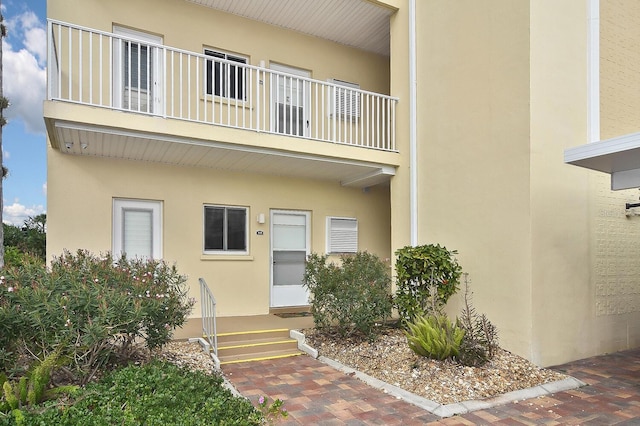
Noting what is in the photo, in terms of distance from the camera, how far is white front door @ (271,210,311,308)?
9.42 m

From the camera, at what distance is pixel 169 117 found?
680 cm

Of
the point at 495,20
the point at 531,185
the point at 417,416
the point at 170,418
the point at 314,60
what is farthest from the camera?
the point at 314,60

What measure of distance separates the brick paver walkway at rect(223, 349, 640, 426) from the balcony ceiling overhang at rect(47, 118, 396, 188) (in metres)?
3.62

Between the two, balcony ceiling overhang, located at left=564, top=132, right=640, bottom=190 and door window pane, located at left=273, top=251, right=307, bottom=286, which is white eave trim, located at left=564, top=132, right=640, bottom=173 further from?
door window pane, located at left=273, top=251, right=307, bottom=286

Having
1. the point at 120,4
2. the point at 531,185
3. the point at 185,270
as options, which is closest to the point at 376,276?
the point at 531,185

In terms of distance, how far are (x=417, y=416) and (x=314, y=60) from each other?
789 centimetres

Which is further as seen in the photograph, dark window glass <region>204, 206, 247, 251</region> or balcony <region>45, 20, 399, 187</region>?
dark window glass <region>204, 206, 247, 251</region>

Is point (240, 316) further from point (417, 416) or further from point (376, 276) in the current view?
point (417, 416)

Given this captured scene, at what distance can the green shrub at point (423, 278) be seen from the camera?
6918mm

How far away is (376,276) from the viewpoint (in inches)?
284

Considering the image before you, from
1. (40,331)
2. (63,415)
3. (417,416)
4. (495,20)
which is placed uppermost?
(495,20)

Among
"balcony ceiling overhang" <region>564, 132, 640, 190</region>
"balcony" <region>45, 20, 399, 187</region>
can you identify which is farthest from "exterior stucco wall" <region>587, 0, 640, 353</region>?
"balcony" <region>45, 20, 399, 187</region>

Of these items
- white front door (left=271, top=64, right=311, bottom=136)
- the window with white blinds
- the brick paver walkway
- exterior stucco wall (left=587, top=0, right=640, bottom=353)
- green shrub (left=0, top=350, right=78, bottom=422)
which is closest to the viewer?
green shrub (left=0, top=350, right=78, bottom=422)

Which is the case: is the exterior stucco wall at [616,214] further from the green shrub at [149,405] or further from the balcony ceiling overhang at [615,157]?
the green shrub at [149,405]
